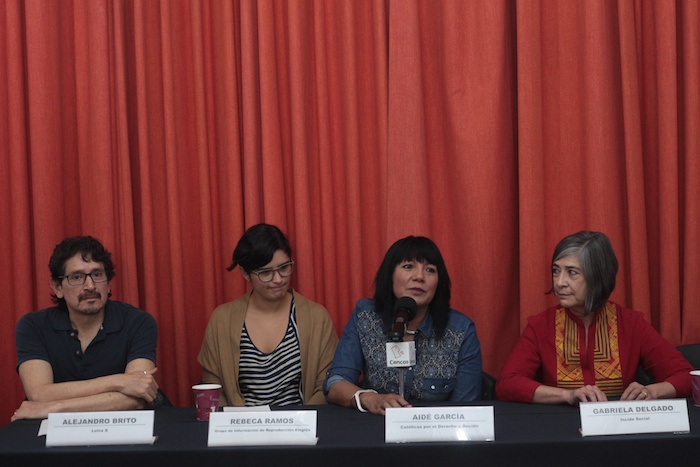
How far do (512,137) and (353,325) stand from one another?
3.77 feet

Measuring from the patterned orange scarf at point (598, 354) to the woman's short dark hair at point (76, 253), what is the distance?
5.61 feet

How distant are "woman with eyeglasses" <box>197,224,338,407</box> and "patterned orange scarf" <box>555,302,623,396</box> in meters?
0.93

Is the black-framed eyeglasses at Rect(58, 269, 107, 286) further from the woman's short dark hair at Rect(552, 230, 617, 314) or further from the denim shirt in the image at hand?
the woman's short dark hair at Rect(552, 230, 617, 314)

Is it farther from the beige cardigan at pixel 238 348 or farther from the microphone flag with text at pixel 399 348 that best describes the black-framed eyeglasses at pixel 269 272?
the microphone flag with text at pixel 399 348

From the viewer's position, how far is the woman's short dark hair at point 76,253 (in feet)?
10.4

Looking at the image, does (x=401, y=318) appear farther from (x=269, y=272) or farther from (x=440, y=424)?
(x=269, y=272)

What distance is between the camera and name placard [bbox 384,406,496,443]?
206cm

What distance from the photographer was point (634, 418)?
209 cm

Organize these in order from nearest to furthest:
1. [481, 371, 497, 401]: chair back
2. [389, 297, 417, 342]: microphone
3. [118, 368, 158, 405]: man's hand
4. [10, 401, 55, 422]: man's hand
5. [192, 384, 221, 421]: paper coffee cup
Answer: [389, 297, 417, 342]: microphone, [192, 384, 221, 421]: paper coffee cup, [10, 401, 55, 422]: man's hand, [118, 368, 158, 405]: man's hand, [481, 371, 497, 401]: chair back

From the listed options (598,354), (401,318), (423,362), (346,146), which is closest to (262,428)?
(401,318)

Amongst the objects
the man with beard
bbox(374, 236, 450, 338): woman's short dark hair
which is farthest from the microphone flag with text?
the man with beard

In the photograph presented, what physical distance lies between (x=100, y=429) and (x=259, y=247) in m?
1.24

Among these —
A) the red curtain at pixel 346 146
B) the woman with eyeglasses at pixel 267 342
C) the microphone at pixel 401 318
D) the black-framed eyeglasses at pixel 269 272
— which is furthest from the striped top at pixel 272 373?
the microphone at pixel 401 318

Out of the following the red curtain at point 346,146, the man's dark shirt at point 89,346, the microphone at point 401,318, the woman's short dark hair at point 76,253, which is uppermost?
the red curtain at point 346,146
